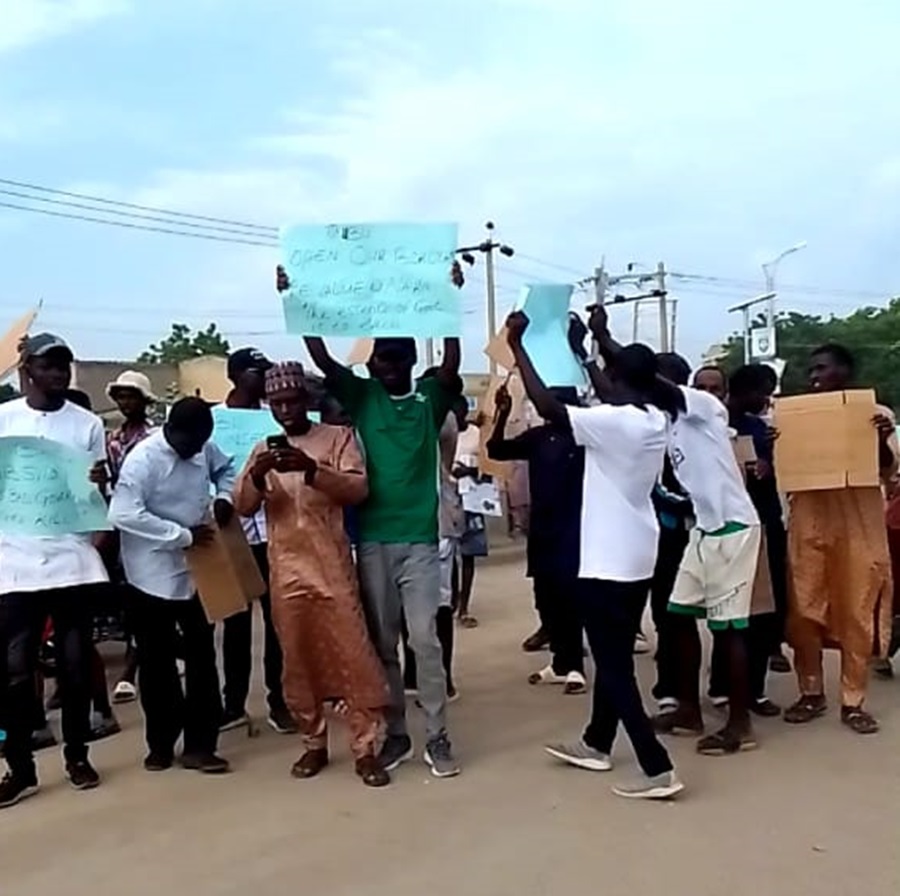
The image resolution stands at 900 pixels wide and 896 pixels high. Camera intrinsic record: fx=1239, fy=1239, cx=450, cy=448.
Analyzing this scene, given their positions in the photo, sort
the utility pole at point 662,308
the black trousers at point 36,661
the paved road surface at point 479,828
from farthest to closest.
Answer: the utility pole at point 662,308 → the black trousers at point 36,661 → the paved road surface at point 479,828

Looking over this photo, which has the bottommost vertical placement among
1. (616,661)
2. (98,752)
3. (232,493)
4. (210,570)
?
(98,752)

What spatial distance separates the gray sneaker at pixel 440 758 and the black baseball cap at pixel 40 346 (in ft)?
7.25

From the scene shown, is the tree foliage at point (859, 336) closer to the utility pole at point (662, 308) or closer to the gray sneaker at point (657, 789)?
the utility pole at point (662, 308)

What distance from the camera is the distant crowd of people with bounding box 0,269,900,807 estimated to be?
15.4ft

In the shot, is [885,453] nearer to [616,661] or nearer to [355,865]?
[616,661]

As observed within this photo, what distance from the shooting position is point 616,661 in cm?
471

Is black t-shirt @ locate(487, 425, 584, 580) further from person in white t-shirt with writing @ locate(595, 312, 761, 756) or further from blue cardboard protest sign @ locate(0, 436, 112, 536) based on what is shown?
blue cardboard protest sign @ locate(0, 436, 112, 536)

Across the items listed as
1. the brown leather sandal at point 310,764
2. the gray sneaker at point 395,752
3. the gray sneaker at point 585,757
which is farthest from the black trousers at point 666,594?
the brown leather sandal at point 310,764

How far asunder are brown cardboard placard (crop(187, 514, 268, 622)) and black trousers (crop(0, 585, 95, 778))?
442mm

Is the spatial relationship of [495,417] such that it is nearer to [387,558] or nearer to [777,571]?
[387,558]

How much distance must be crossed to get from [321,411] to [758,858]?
9.36 ft

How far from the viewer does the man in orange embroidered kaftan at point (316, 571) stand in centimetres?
496

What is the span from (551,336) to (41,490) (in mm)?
2206

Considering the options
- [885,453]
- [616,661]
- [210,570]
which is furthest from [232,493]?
[885,453]
